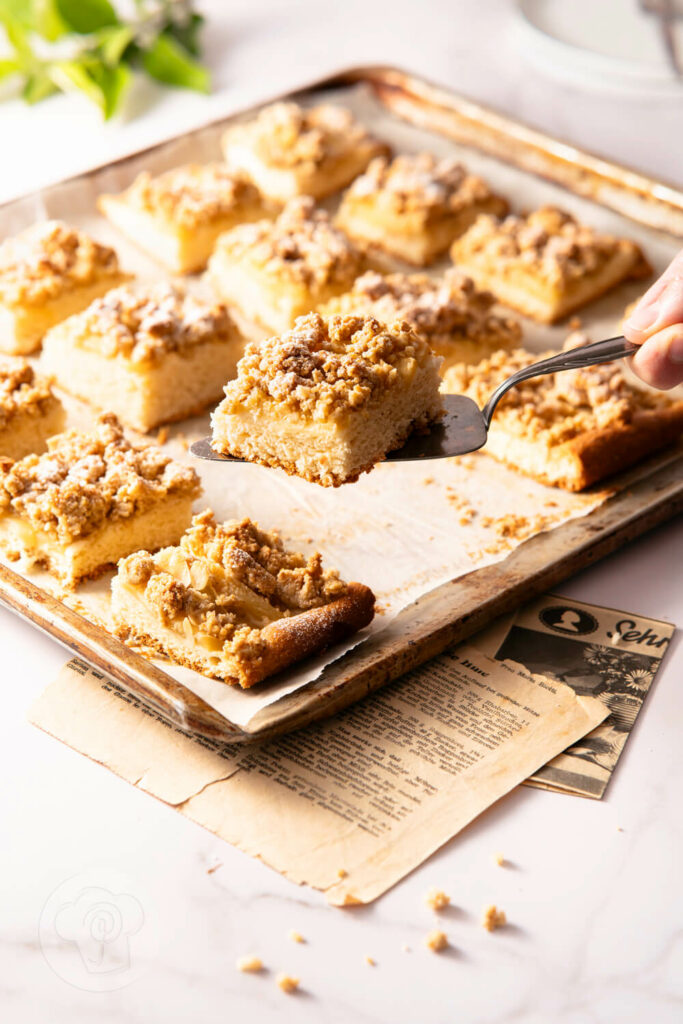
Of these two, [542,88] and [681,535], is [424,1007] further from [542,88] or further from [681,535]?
[542,88]

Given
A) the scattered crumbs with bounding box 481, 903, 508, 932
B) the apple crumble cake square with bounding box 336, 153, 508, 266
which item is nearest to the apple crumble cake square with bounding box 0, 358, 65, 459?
the apple crumble cake square with bounding box 336, 153, 508, 266

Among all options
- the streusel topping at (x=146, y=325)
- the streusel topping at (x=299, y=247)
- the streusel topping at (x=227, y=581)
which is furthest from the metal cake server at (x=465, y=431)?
the streusel topping at (x=299, y=247)

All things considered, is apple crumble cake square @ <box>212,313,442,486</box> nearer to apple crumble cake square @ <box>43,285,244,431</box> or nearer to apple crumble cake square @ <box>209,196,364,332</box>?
apple crumble cake square @ <box>43,285,244,431</box>

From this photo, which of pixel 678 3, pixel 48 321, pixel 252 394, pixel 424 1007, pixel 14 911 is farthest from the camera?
pixel 678 3

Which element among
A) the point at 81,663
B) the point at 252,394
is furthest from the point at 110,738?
the point at 252,394

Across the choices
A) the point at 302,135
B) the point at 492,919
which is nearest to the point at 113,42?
the point at 302,135
